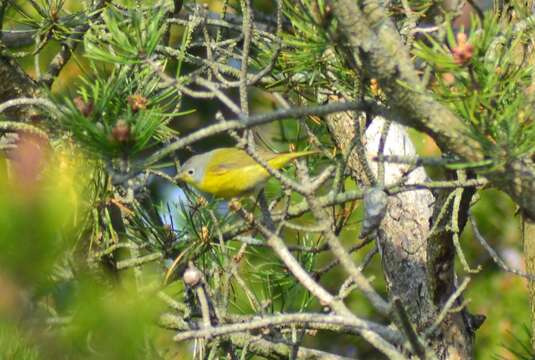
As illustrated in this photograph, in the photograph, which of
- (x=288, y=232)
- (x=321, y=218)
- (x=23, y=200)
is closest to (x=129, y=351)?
(x=23, y=200)

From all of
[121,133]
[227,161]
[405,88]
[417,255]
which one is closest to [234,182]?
[227,161]

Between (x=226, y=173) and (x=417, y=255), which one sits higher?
(x=226, y=173)

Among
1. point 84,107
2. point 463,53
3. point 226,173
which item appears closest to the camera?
point 463,53

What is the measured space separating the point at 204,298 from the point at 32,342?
754 mm

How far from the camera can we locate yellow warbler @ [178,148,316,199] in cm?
309

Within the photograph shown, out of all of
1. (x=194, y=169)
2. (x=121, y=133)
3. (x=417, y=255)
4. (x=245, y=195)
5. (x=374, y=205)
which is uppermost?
(x=121, y=133)

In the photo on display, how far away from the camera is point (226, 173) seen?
329 centimetres

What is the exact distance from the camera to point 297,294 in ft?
10.1

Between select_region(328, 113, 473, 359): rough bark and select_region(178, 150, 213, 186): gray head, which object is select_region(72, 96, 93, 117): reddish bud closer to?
select_region(328, 113, 473, 359): rough bark

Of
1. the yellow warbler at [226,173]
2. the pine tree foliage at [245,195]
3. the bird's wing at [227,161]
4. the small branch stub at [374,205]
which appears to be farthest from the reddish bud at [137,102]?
the bird's wing at [227,161]

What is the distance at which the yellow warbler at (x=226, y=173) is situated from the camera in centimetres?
309

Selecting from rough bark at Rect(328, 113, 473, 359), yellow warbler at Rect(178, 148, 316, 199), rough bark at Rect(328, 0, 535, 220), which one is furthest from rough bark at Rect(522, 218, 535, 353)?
rough bark at Rect(328, 0, 535, 220)

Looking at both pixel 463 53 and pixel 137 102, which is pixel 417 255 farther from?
pixel 463 53

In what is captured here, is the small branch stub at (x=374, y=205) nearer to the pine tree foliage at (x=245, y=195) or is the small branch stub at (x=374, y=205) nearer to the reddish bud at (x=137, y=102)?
the pine tree foliage at (x=245, y=195)
